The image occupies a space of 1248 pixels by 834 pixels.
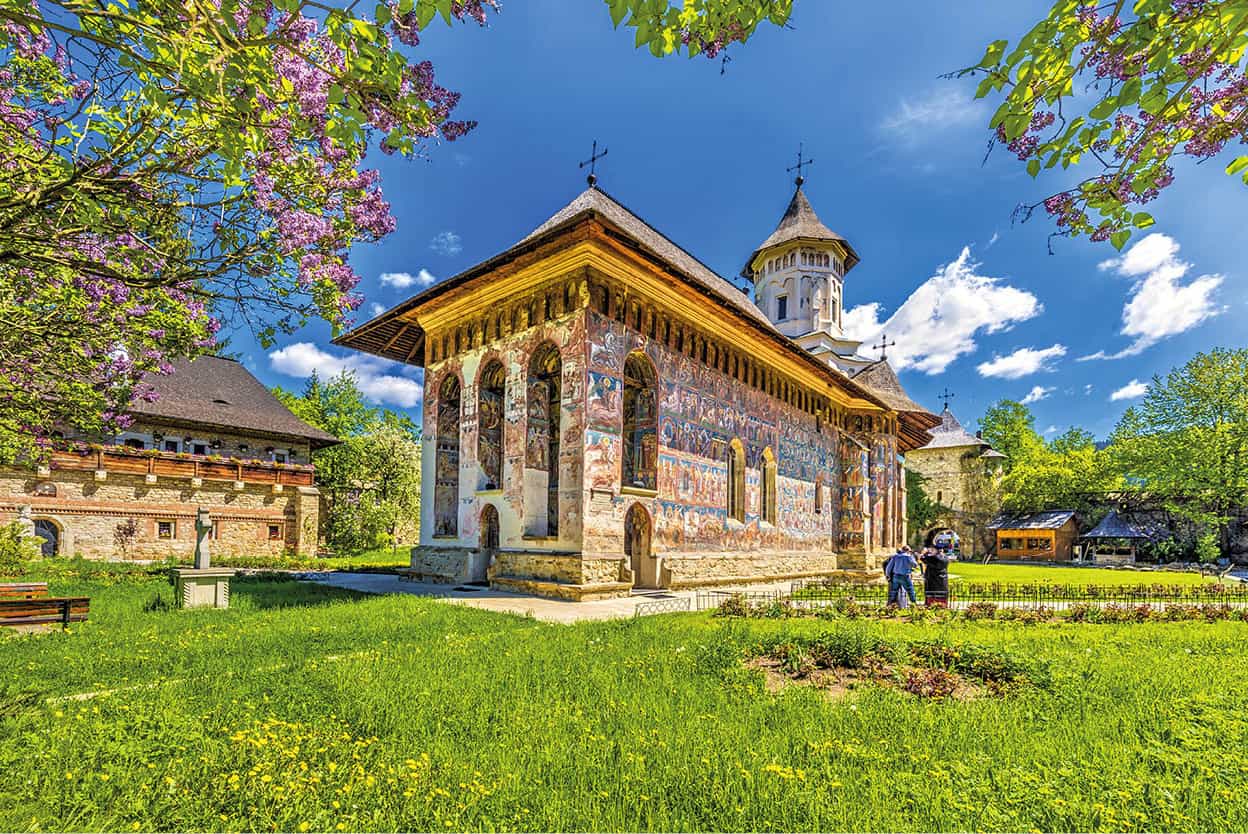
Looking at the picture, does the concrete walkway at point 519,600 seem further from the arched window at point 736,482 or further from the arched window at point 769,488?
the arched window at point 769,488

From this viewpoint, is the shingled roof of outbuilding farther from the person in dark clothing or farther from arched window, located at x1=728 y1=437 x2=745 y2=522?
the person in dark clothing

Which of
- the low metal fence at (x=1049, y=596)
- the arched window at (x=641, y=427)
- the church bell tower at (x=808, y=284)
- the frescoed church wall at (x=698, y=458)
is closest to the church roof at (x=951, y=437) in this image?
the church bell tower at (x=808, y=284)

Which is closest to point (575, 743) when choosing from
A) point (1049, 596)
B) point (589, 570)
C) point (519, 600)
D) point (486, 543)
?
point (519, 600)

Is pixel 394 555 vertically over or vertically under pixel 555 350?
under

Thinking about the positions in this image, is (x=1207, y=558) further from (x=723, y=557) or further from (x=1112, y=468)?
(x=723, y=557)

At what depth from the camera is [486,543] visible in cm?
1548

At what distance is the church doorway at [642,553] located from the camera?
14.7 m

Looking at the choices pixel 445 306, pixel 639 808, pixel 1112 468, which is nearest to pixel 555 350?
pixel 445 306

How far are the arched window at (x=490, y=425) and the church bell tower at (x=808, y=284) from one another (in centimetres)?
2258

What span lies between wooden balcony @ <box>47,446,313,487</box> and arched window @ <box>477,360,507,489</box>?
46.2ft

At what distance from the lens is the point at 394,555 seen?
27672mm

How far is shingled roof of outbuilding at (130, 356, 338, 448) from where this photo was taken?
24.3 metres

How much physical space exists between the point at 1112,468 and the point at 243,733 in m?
49.4

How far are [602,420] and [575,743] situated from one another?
9.55 metres
